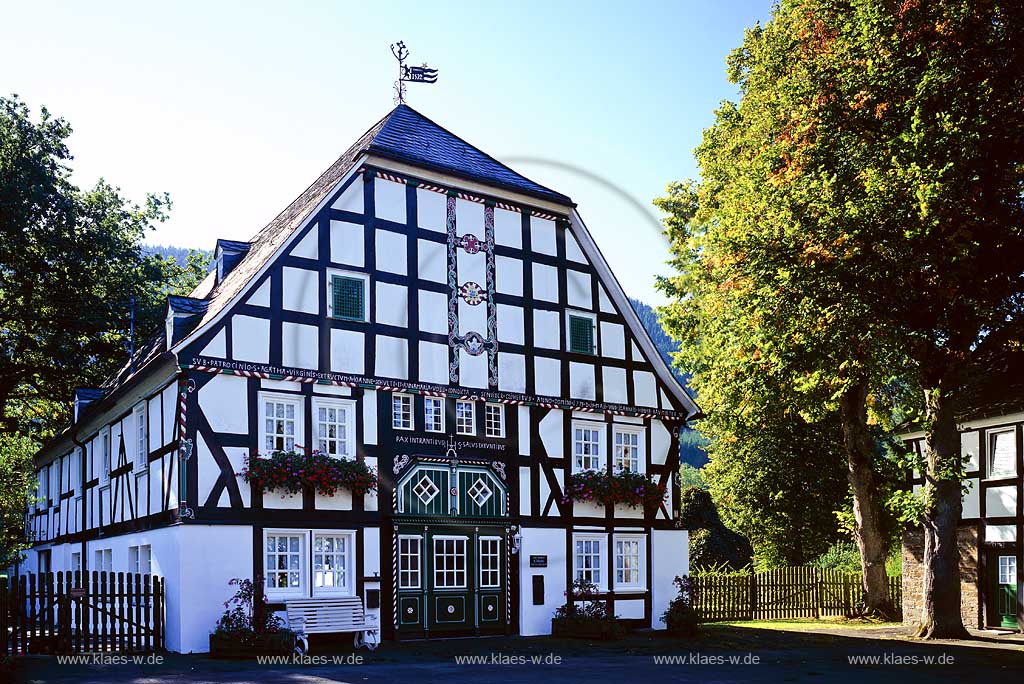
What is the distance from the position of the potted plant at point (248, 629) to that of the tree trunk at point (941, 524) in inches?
562

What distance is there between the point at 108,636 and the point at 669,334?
60.8ft

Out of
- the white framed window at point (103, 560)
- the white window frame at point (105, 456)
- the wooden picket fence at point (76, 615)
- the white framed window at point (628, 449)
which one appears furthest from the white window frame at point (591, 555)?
the white window frame at point (105, 456)

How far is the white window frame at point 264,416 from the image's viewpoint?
23.5 metres

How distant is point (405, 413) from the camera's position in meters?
25.8

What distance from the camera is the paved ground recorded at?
58.0 ft

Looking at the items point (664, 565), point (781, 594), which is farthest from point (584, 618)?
point (781, 594)

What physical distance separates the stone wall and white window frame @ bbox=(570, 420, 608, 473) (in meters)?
8.93

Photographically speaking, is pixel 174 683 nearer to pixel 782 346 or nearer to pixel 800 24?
pixel 782 346

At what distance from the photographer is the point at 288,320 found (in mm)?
24375

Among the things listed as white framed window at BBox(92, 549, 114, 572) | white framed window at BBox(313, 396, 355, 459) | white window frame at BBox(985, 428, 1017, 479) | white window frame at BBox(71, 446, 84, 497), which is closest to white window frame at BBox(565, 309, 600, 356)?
white framed window at BBox(313, 396, 355, 459)
